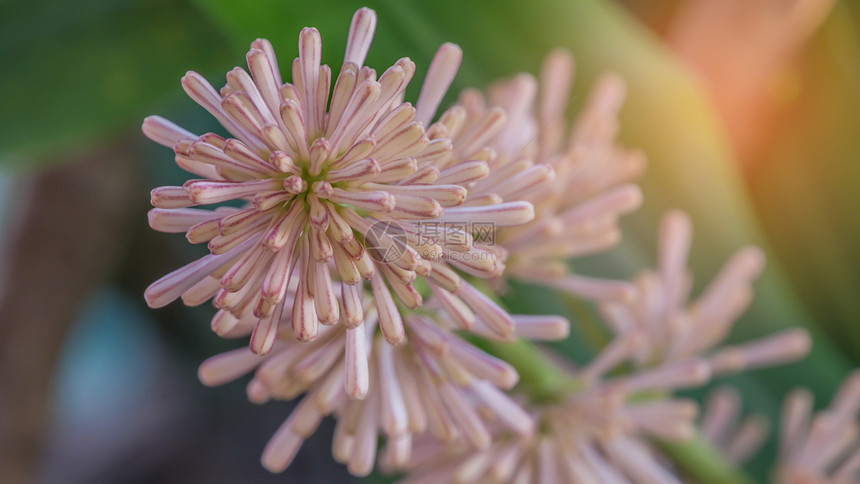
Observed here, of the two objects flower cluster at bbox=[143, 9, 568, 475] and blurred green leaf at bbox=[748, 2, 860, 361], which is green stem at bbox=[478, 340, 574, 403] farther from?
blurred green leaf at bbox=[748, 2, 860, 361]

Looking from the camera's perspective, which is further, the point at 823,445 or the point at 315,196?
the point at 823,445

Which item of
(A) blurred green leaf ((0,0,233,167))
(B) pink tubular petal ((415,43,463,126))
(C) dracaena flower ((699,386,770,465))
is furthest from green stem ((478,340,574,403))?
(A) blurred green leaf ((0,0,233,167))

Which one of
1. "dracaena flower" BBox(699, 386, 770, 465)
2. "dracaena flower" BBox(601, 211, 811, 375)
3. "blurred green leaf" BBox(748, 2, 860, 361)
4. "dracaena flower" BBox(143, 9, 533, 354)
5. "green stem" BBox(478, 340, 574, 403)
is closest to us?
"dracaena flower" BBox(143, 9, 533, 354)

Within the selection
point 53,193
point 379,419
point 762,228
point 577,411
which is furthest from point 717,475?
point 53,193

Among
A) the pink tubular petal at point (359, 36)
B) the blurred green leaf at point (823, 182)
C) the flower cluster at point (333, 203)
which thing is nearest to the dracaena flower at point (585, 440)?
the flower cluster at point (333, 203)

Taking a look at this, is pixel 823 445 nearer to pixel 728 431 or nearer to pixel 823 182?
pixel 728 431

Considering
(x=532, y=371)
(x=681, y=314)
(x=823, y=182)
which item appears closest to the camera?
(x=532, y=371)

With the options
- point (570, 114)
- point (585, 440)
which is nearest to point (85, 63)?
point (570, 114)

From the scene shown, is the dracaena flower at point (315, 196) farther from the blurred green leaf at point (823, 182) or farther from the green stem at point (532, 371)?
the blurred green leaf at point (823, 182)
